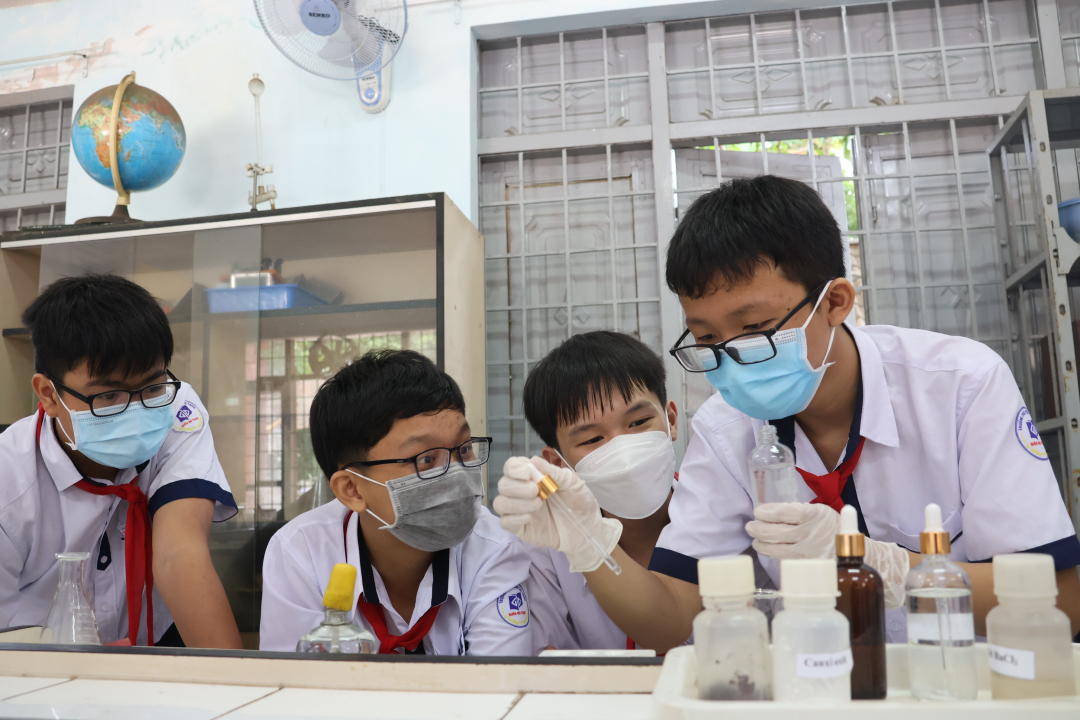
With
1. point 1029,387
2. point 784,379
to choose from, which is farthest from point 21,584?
Answer: point 1029,387

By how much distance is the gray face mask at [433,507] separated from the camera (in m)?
1.32

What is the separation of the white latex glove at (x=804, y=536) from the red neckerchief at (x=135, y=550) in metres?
1.11

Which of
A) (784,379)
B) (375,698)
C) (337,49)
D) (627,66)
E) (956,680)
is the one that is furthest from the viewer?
(627,66)

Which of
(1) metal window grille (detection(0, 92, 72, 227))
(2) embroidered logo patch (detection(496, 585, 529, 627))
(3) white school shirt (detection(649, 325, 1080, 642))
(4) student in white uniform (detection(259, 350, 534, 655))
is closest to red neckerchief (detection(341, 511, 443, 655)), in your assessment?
(4) student in white uniform (detection(259, 350, 534, 655))

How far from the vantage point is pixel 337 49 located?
2717 mm

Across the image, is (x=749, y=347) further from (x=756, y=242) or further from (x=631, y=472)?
(x=631, y=472)

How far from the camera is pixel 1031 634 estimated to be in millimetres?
520

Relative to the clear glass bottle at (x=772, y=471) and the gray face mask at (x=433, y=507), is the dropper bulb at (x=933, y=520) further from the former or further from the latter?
the gray face mask at (x=433, y=507)

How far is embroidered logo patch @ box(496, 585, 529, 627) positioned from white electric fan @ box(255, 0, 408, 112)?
214cm

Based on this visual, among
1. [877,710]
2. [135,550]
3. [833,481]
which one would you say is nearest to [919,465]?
[833,481]

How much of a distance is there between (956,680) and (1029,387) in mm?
2361

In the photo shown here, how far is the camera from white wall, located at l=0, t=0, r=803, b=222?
293 cm

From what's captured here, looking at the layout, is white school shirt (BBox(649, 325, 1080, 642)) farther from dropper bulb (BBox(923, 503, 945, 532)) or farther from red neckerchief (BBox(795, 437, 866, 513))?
dropper bulb (BBox(923, 503, 945, 532))

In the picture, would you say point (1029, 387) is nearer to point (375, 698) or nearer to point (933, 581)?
point (933, 581)
